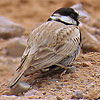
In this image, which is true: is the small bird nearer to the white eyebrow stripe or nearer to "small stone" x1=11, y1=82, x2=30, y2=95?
the white eyebrow stripe

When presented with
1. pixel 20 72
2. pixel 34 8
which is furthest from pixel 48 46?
pixel 34 8

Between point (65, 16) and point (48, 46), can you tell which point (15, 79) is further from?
point (65, 16)

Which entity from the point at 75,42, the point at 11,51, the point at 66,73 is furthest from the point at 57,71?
the point at 11,51

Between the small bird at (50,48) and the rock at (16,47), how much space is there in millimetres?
3243

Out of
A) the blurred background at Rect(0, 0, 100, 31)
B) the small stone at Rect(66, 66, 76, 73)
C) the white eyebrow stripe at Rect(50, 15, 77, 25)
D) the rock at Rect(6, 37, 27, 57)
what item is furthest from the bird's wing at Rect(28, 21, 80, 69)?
the blurred background at Rect(0, 0, 100, 31)

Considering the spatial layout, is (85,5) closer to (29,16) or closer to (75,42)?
(29,16)

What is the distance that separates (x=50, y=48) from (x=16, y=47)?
3909 millimetres

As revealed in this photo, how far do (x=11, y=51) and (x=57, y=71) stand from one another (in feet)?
12.9

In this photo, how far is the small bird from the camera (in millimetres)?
4469

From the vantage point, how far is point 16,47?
27.7 ft

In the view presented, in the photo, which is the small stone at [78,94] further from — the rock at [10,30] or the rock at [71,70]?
the rock at [10,30]

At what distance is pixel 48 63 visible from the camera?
14.8ft

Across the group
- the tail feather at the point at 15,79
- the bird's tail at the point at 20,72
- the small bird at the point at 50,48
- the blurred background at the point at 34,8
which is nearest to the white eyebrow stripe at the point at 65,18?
the small bird at the point at 50,48

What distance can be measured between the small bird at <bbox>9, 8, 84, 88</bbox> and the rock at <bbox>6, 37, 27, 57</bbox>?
3.24 metres
